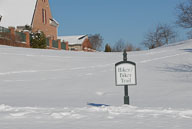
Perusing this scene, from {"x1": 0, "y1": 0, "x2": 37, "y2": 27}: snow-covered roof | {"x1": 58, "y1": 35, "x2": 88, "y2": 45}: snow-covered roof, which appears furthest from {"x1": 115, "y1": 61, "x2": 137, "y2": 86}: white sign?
{"x1": 58, "y1": 35, "x2": 88, "y2": 45}: snow-covered roof

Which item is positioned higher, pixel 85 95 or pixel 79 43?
pixel 79 43

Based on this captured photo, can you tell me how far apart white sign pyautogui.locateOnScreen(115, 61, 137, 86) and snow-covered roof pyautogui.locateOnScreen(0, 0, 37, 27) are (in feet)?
111

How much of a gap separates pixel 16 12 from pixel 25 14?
1549 millimetres

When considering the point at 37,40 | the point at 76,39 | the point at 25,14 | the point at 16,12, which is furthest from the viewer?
the point at 76,39

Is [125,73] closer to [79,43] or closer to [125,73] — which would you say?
[125,73]

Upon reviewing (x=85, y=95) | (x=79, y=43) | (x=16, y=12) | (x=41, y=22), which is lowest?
(x=85, y=95)

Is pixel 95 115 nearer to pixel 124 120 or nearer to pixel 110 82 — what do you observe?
pixel 124 120

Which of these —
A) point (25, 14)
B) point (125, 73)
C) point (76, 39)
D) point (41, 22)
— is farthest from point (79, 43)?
point (125, 73)

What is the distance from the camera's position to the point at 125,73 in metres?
6.51

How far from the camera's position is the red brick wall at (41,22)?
39.8 metres

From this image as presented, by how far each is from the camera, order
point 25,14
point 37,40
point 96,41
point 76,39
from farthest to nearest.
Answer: point 96,41
point 76,39
point 25,14
point 37,40

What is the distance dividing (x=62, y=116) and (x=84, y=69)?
425 inches

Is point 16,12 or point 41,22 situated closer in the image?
point 16,12

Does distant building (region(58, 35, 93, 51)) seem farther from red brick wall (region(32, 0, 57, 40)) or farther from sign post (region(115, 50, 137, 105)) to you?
sign post (region(115, 50, 137, 105))
